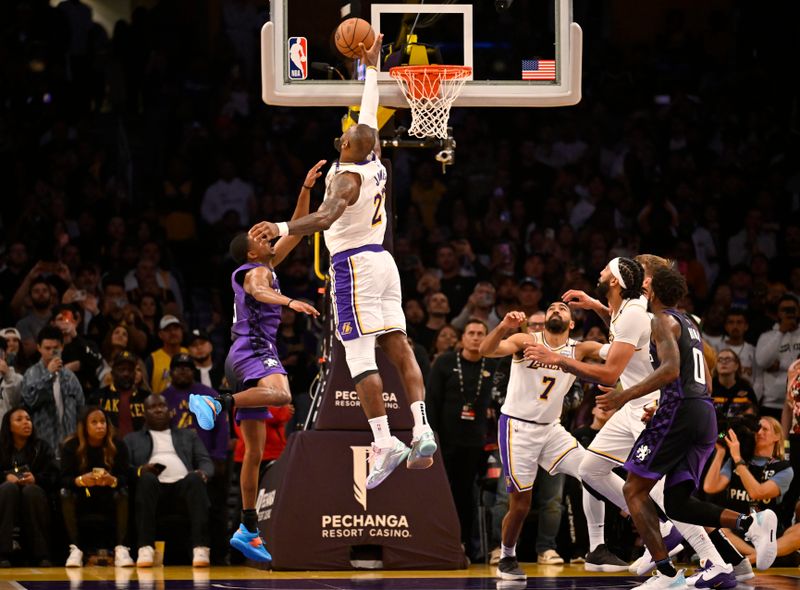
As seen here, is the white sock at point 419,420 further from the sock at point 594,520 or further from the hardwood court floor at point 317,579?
the sock at point 594,520

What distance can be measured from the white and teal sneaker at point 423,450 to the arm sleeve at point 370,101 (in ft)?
7.35

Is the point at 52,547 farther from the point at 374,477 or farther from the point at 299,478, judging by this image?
the point at 374,477

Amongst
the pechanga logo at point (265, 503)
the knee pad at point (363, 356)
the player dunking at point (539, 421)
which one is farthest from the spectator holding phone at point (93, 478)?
the knee pad at point (363, 356)

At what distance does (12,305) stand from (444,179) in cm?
642

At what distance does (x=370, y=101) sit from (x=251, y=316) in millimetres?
1857

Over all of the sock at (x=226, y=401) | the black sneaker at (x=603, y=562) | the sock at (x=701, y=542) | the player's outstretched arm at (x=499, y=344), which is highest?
the player's outstretched arm at (x=499, y=344)

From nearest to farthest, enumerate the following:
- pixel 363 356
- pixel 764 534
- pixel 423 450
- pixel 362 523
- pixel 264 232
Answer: pixel 264 232, pixel 423 450, pixel 363 356, pixel 764 534, pixel 362 523

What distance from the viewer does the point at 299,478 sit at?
12.9 metres

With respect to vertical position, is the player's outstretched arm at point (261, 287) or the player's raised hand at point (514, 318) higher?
the player's outstretched arm at point (261, 287)

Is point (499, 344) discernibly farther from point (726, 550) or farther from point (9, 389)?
point (9, 389)

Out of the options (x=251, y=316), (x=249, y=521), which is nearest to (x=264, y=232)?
(x=251, y=316)

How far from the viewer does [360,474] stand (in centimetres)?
1308

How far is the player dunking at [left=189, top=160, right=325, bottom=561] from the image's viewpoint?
10711mm

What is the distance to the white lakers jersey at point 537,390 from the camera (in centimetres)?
1255
